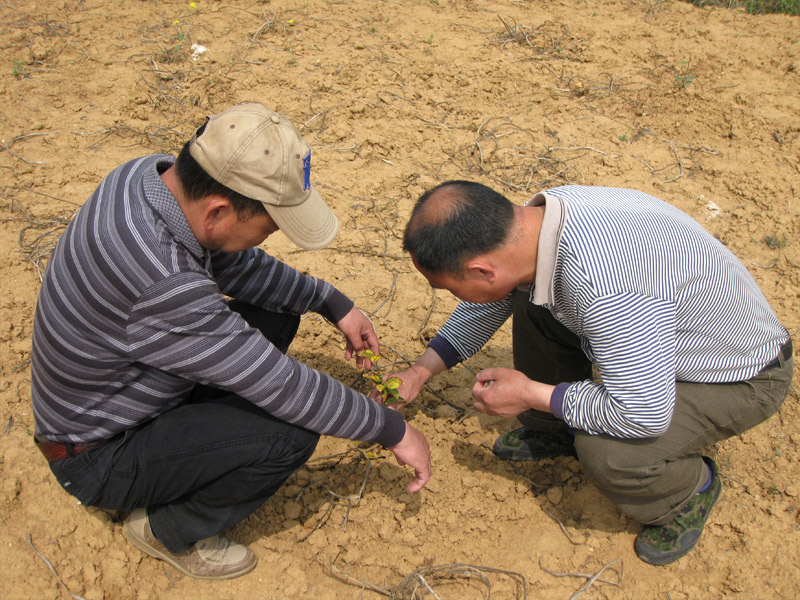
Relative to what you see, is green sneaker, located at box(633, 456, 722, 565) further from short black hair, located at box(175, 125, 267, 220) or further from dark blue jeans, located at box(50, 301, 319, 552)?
short black hair, located at box(175, 125, 267, 220)

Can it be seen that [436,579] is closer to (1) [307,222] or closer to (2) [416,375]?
(2) [416,375]

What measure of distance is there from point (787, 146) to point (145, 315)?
457 cm

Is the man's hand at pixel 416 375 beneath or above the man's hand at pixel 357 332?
beneath

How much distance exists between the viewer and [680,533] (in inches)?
92.6

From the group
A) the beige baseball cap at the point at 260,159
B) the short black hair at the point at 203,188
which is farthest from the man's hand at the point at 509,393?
the short black hair at the point at 203,188

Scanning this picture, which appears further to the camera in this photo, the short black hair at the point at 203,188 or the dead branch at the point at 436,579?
the dead branch at the point at 436,579

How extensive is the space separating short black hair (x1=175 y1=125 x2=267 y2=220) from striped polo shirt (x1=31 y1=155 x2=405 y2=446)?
0.06 m

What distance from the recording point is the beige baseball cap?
1667 millimetres

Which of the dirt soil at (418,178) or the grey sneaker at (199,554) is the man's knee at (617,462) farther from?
the grey sneaker at (199,554)

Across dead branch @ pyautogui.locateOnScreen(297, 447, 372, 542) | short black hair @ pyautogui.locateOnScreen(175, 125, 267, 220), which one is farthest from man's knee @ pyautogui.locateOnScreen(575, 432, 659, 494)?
short black hair @ pyautogui.locateOnScreen(175, 125, 267, 220)

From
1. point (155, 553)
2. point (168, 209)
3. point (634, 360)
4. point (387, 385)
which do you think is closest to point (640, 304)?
point (634, 360)

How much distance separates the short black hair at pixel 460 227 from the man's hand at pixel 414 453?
0.58 meters

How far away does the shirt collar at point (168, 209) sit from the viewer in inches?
67.9

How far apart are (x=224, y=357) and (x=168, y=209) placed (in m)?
0.43
